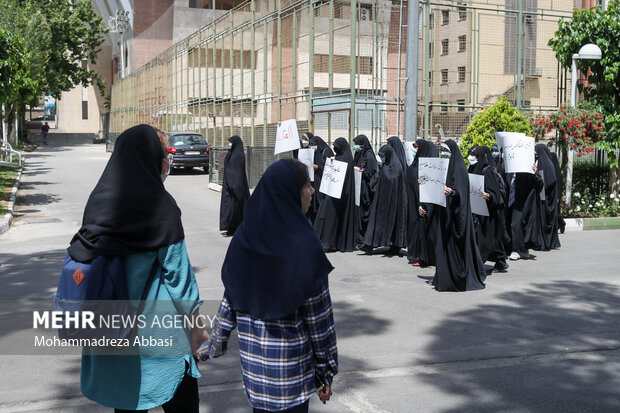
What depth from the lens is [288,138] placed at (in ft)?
41.2

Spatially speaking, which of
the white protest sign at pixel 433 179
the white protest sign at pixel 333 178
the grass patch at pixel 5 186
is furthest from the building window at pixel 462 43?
the grass patch at pixel 5 186

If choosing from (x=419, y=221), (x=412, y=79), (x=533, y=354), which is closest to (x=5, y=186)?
(x=412, y=79)

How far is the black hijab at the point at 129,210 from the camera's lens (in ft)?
A: 9.55

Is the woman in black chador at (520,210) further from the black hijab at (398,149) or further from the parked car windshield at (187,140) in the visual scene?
the parked car windshield at (187,140)

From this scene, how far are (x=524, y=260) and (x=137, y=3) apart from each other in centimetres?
4525

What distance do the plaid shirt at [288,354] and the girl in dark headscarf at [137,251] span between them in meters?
0.35

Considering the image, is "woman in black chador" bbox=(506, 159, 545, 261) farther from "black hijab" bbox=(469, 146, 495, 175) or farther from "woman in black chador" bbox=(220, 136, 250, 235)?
"woman in black chador" bbox=(220, 136, 250, 235)

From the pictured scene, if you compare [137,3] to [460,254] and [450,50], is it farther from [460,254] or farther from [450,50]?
[460,254]

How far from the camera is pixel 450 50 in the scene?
18.0 m

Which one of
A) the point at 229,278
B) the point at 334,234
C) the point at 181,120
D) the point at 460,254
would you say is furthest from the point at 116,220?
the point at 181,120

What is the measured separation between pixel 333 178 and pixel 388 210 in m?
1.06

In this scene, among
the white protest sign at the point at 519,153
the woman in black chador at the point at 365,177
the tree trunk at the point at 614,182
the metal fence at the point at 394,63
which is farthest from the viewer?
the metal fence at the point at 394,63

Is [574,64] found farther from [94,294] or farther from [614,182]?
[94,294]

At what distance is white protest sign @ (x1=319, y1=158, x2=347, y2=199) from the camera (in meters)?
11.0
